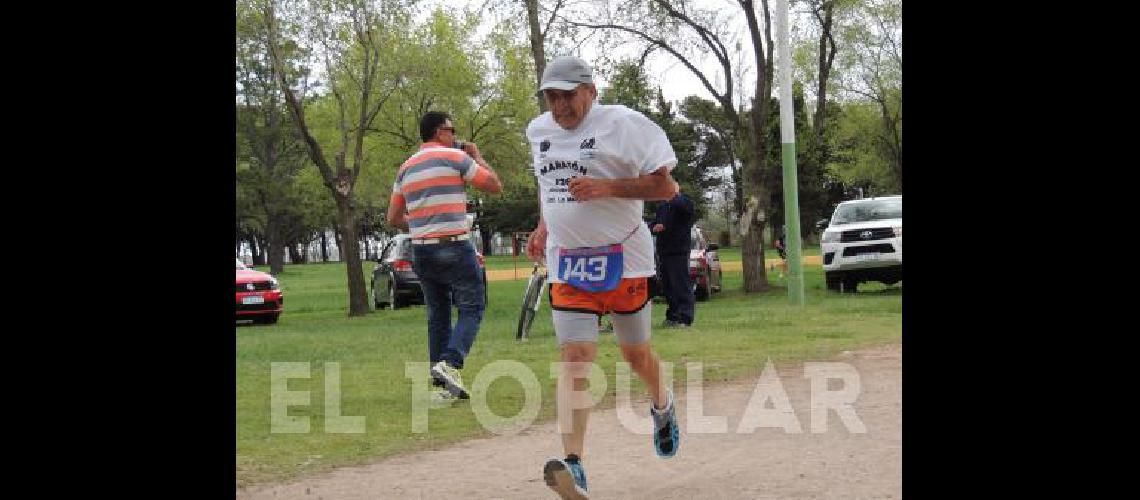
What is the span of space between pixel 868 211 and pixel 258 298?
11.7 meters

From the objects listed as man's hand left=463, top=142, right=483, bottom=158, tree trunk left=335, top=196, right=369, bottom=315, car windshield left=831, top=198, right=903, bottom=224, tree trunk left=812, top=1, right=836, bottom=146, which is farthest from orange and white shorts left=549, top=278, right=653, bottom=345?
tree trunk left=812, top=1, right=836, bottom=146

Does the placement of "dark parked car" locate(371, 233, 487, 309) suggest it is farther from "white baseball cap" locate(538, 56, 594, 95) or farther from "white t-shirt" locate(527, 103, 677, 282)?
"white baseball cap" locate(538, 56, 594, 95)

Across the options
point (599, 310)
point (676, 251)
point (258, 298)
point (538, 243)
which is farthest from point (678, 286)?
point (258, 298)

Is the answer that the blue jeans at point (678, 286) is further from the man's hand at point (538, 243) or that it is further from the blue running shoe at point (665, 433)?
the blue running shoe at point (665, 433)

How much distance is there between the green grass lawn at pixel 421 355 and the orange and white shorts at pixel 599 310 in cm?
156

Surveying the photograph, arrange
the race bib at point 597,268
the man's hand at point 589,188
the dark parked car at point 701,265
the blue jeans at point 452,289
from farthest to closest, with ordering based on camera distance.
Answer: the dark parked car at point 701,265
the blue jeans at point 452,289
the race bib at point 597,268
the man's hand at point 589,188

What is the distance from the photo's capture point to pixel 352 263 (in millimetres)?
27750

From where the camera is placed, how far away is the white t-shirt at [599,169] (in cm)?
604

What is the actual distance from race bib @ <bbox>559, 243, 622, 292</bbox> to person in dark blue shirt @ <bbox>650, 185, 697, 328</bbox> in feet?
30.7

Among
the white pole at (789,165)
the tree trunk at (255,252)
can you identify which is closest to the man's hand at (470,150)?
the white pole at (789,165)

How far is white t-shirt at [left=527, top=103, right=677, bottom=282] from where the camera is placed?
604 centimetres

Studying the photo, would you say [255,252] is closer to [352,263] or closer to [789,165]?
[352,263]
